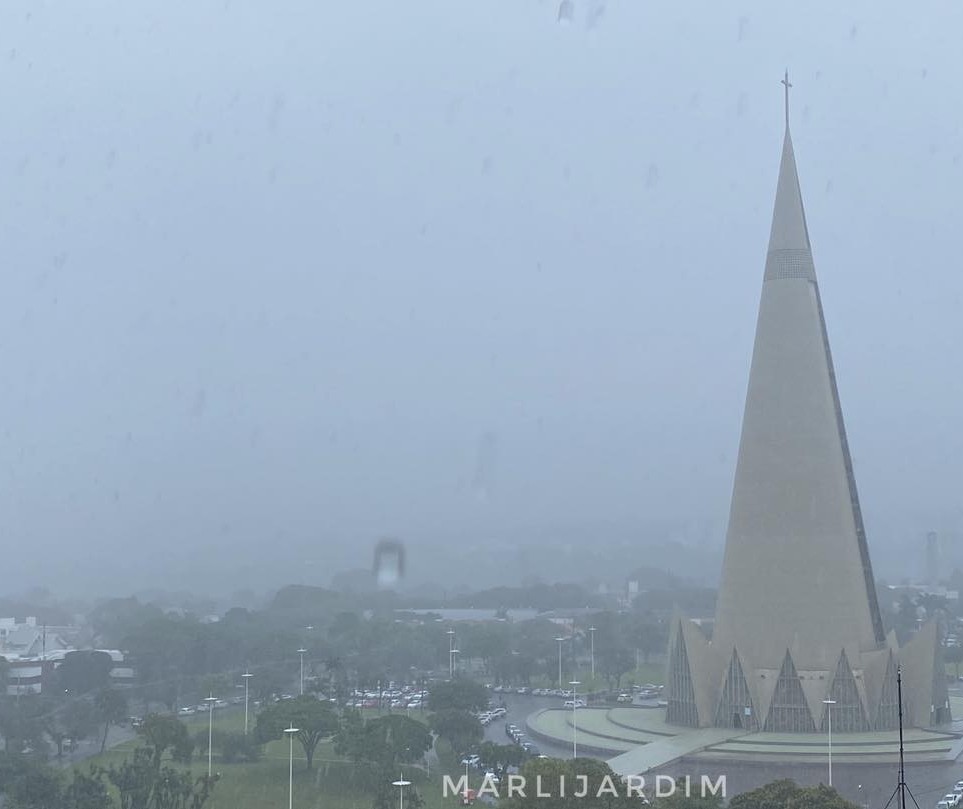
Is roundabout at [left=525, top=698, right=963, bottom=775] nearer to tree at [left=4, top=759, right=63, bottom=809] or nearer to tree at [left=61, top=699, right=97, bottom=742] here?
tree at [left=4, top=759, right=63, bottom=809]

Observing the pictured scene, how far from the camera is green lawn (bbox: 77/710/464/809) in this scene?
97.7 ft

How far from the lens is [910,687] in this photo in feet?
114

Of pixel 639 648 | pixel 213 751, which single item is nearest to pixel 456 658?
pixel 639 648

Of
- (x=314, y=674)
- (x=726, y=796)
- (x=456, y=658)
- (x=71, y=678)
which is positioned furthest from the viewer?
(x=456, y=658)

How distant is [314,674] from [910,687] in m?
32.7

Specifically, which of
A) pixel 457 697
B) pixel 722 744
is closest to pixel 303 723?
pixel 457 697

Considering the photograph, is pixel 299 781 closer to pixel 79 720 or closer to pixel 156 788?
pixel 156 788

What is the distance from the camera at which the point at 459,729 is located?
34688 mm

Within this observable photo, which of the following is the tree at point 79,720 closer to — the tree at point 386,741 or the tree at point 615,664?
the tree at point 386,741

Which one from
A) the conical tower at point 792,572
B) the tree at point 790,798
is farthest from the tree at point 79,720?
the tree at point 790,798

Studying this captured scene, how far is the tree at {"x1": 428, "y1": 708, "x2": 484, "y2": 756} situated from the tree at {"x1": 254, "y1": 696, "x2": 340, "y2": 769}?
284cm

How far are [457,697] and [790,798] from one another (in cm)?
1884

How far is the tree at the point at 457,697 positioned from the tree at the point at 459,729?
2748mm

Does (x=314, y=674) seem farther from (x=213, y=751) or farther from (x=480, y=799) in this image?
(x=480, y=799)
